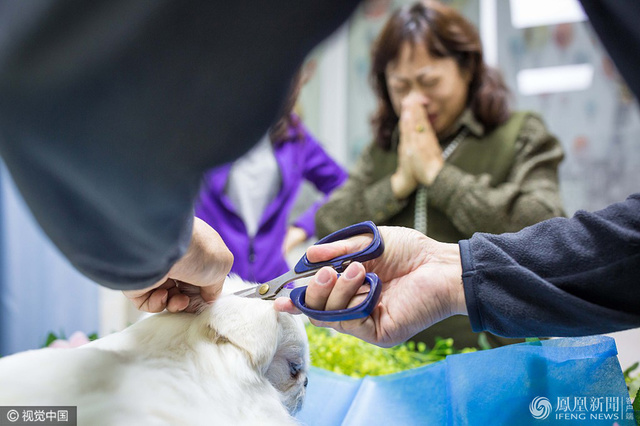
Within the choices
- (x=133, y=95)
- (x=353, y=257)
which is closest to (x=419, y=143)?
(x=353, y=257)

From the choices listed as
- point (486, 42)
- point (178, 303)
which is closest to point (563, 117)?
point (486, 42)

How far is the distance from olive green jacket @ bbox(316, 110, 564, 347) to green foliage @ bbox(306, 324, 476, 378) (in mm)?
70

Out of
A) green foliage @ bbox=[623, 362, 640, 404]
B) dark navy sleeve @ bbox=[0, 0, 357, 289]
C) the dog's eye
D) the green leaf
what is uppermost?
dark navy sleeve @ bbox=[0, 0, 357, 289]

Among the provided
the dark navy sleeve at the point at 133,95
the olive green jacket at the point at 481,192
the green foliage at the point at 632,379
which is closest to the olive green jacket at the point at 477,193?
the olive green jacket at the point at 481,192

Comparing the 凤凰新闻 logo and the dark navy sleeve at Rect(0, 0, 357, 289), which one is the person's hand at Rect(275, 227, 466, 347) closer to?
the 凤凰新闻 logo

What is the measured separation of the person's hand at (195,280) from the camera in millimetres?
595

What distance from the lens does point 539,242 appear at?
23.5 inches

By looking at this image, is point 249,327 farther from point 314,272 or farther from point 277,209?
point 277,209

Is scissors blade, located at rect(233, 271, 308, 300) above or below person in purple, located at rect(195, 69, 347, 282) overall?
above

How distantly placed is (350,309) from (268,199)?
1.04 m

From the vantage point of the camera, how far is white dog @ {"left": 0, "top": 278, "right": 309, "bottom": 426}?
0.48m

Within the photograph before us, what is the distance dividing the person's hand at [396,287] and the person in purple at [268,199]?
2.28 feet

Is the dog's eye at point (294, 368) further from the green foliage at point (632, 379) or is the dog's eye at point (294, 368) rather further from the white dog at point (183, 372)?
the green foliage at point (632, 379)

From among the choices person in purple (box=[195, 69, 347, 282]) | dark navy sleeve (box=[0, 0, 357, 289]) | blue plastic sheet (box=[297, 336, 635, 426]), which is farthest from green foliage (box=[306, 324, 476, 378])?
dark navy sleeve (box=[0, 0, 357, 289])
